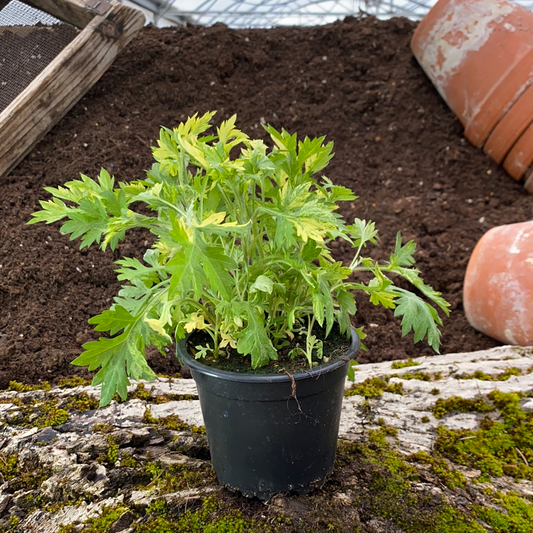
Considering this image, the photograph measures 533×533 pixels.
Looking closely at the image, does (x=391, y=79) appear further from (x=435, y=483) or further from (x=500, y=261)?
(x=435, y=483)

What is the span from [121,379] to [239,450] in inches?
15.8

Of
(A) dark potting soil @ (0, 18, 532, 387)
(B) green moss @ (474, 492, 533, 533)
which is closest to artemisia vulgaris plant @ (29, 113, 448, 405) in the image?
(B) green moss @ (474, 492, 533, 533)

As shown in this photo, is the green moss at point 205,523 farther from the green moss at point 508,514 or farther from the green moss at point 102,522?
the green moss at point 508,514

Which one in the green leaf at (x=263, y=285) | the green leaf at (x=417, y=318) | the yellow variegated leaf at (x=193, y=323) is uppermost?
the green leaf at (x=263, y=285)

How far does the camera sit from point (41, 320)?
267 centimetres

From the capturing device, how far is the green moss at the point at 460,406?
76.0 inches

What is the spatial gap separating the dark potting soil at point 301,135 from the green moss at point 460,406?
819 millimetres

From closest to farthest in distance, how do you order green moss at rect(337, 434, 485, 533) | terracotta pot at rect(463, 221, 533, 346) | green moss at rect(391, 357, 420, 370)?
green moss at rect(337, 434, 485, 533)
green moss at rect(391, 357, 420, 370)
terracotta pot at rect(463, 221, 533, 346)

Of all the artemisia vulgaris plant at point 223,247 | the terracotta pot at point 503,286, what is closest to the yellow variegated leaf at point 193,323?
the artemisia vulgaris plant at point 223,247

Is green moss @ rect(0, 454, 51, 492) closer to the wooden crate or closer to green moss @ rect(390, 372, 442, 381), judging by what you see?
green moss @ rect(390, 372, 442, 381)

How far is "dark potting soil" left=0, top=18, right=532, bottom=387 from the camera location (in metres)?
2.91

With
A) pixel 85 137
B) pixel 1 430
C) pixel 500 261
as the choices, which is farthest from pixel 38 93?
pixel 500 261

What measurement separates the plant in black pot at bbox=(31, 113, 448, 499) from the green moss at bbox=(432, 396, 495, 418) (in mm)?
661

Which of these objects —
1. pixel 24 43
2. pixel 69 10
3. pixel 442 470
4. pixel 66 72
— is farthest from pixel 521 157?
pixel 24 43
